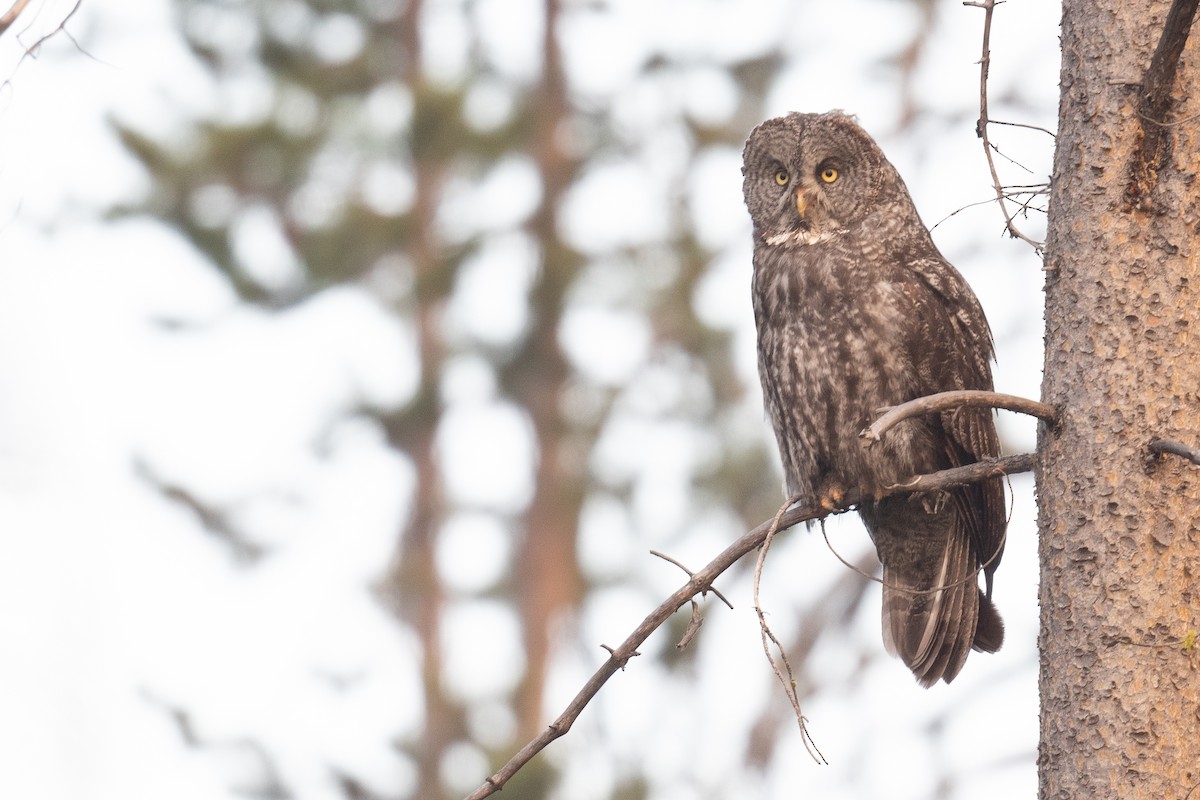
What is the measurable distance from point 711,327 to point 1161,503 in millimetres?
7992

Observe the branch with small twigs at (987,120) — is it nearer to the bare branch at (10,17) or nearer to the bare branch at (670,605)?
the bare branch at (670,605)

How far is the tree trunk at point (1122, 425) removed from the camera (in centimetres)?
249

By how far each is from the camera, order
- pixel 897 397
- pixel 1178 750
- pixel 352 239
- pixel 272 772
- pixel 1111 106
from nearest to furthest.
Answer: pixel 1178 750
pixel 1111 106
pixel 897 397
pixel 272 772
pixel 352 239

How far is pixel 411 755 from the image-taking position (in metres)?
9.45

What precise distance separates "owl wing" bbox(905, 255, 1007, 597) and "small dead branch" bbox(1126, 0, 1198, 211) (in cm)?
118

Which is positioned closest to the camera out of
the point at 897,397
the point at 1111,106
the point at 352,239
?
the point at 1111,106

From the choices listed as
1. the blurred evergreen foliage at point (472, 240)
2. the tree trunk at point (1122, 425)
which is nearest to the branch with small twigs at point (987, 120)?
the tree trunk at point (1122, 425)

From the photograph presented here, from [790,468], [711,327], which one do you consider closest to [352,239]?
[711,327]

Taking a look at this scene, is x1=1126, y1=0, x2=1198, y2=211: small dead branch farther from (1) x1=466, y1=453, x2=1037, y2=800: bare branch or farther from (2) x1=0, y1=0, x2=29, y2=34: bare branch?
(2) x1=0, y1=0, x2=29, y2=34: bare branch

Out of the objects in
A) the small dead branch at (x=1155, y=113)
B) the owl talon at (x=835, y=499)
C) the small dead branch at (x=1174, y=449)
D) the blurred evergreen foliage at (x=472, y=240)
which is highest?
the blurred evergreen foliage at (x=472, y=240)

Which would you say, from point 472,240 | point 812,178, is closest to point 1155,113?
point 812,178

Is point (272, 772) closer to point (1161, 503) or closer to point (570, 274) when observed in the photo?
point (570, 274)

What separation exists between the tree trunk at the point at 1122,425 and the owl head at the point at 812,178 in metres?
1.51

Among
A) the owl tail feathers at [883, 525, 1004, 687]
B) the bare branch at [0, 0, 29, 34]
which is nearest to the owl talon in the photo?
the owl tail feathers at [883, 525, 1004, 687]
